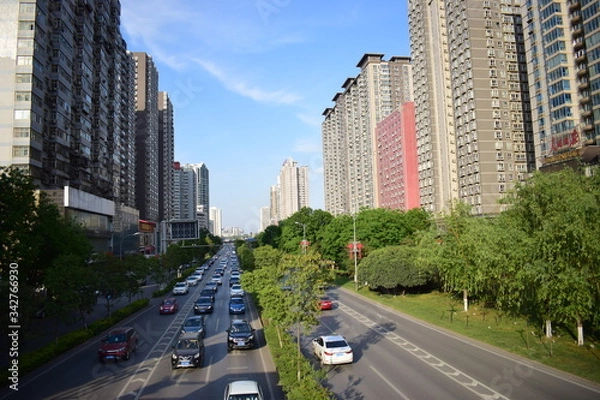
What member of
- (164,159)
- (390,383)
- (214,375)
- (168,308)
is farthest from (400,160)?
(164,159)

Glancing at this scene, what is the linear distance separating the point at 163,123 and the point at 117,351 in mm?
184716

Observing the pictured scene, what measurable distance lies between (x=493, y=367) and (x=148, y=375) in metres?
17.2

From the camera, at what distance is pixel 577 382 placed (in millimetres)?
17812

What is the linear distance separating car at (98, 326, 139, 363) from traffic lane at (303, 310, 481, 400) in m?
10.7

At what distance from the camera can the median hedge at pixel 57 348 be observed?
69.4ft

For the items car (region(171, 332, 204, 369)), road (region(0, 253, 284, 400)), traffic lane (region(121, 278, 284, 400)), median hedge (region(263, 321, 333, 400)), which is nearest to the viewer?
median hedge (region(263, 321, 333, 400))

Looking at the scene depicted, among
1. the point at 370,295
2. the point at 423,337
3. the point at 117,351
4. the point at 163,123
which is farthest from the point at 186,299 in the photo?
the point at 163,123

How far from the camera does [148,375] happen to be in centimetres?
2061

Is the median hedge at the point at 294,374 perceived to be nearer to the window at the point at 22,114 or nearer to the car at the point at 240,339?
the car at the point at 240,339

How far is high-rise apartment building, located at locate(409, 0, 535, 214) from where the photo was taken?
81625mm

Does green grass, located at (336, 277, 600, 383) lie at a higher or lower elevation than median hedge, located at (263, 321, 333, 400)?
lower

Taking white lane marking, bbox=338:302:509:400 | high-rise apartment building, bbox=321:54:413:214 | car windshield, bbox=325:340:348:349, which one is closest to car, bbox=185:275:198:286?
white lane marking, bbox=338:302:509:400

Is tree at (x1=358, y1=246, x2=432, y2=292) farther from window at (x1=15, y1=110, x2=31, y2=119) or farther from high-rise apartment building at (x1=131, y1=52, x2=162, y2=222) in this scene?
high-rise apartment building at (x1=131, y1=52, x2=162, y2=222)

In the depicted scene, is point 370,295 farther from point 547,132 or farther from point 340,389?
point 547,132
